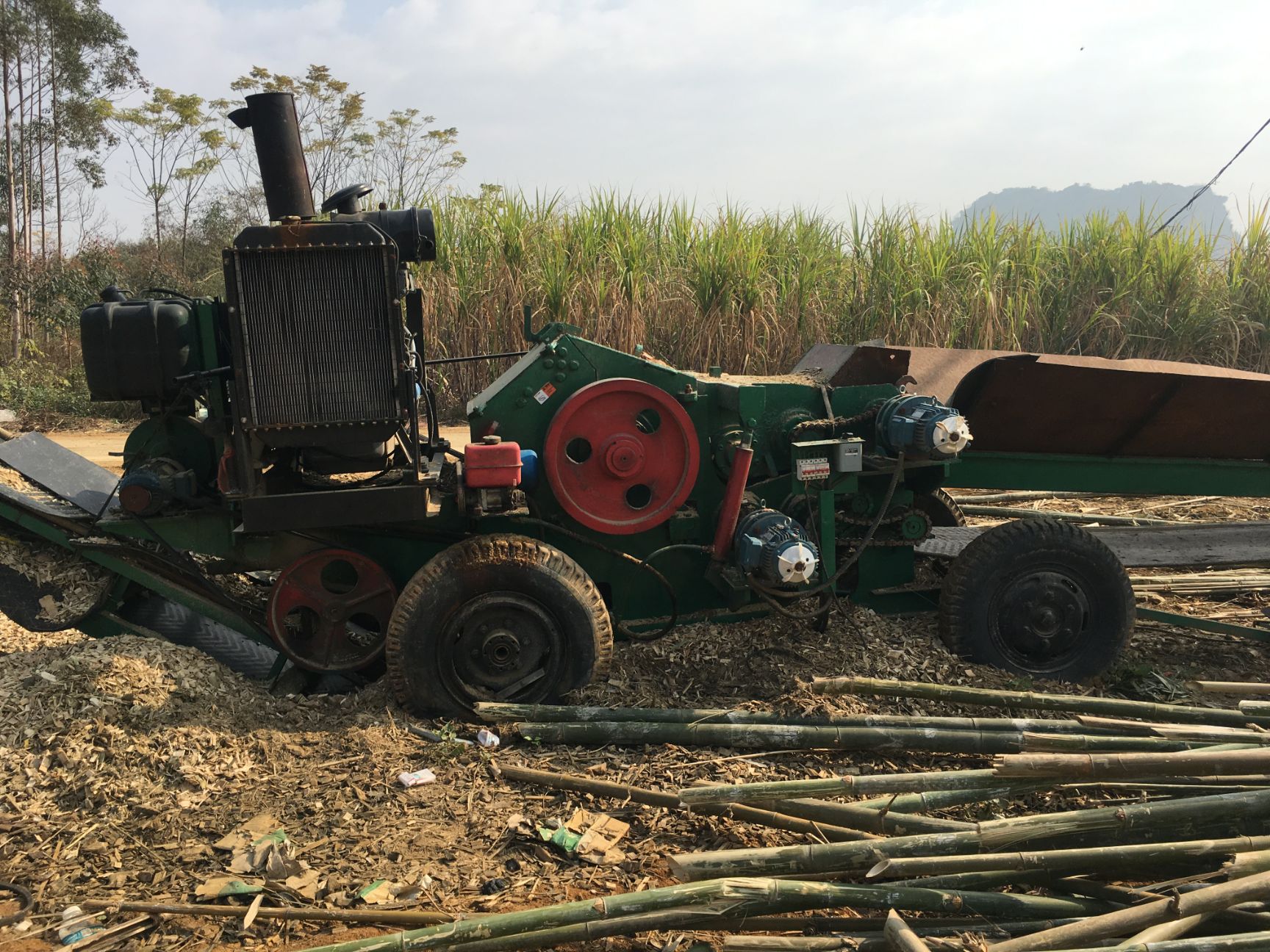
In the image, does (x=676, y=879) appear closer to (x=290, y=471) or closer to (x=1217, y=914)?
(x=1217, y=914)

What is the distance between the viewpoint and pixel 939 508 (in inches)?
222

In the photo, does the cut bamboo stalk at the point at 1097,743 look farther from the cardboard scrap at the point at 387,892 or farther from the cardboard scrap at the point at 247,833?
the cardboard scrap at the point at 247,833

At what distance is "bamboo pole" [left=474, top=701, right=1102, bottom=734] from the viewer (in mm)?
3762

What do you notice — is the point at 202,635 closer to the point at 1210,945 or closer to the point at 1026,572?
the point at 1026,572

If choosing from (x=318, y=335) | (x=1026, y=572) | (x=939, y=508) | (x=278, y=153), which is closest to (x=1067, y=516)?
(x=939, y=508)

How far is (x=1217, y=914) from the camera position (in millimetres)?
2701

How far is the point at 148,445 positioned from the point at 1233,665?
18.5ft

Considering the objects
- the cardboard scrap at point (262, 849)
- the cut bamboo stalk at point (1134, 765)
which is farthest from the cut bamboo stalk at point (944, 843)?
the cardboard scrap at point (262, 849)

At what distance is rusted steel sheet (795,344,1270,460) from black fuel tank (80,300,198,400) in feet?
10.3

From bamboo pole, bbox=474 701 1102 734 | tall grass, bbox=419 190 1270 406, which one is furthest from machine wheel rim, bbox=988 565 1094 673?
tall grass, bbox=419 190 1270 406

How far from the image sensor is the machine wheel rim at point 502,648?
4246 millimetres

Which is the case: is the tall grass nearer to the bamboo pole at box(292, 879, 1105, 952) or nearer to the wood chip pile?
the wood chip pile

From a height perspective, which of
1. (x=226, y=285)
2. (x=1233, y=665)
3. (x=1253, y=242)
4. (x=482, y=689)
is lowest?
(x=1233, y=665)

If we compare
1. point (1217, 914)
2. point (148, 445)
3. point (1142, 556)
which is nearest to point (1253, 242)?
point (1142, 556)
